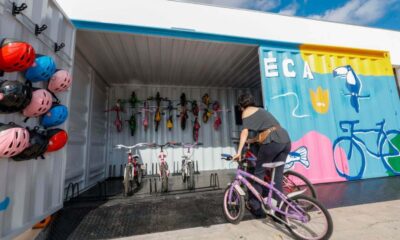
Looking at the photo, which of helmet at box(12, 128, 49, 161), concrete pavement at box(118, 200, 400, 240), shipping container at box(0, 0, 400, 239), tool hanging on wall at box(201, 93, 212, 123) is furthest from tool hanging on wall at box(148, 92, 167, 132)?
concrete pavement at box(118, 200, 400, 240)

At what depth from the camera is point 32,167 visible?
205 cm

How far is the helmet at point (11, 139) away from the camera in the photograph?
1469mm

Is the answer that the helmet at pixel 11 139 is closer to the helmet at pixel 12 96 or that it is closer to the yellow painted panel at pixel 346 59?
the helmet at pixel 12 96

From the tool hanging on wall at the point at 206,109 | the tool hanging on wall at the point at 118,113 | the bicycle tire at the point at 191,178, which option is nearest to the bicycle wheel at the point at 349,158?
the bicycle tire at the point at 191,178

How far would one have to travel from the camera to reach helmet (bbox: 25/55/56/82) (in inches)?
75.0

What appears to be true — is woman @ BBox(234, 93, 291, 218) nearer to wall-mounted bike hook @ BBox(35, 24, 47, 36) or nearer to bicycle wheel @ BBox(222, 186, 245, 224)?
bicycle wheel @ BBox(222, 186, 245, 224)

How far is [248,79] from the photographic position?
5734 millimetres

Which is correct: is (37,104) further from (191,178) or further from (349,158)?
(349,158)

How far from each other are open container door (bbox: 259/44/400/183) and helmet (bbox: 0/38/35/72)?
3.55 metres

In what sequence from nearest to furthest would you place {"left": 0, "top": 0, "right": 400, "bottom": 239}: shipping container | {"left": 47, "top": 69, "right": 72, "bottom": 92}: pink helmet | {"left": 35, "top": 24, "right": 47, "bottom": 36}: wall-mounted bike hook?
1. {"left": 35, "top": 24, "right": 47, "bottom": 36}: wall-mounted bike hook
2. {"left": 47, "top": 69, "right": 72, "bottom": 92}: pink helmet
3. {"left": 0, "top": 0, "right": 400, "bottom": 239}: shipping container

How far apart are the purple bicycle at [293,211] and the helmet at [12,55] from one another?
2.40 m

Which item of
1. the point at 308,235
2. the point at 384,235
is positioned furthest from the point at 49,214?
the point at 384,235

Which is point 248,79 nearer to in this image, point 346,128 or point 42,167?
point 346,128

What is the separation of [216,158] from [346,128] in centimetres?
362
